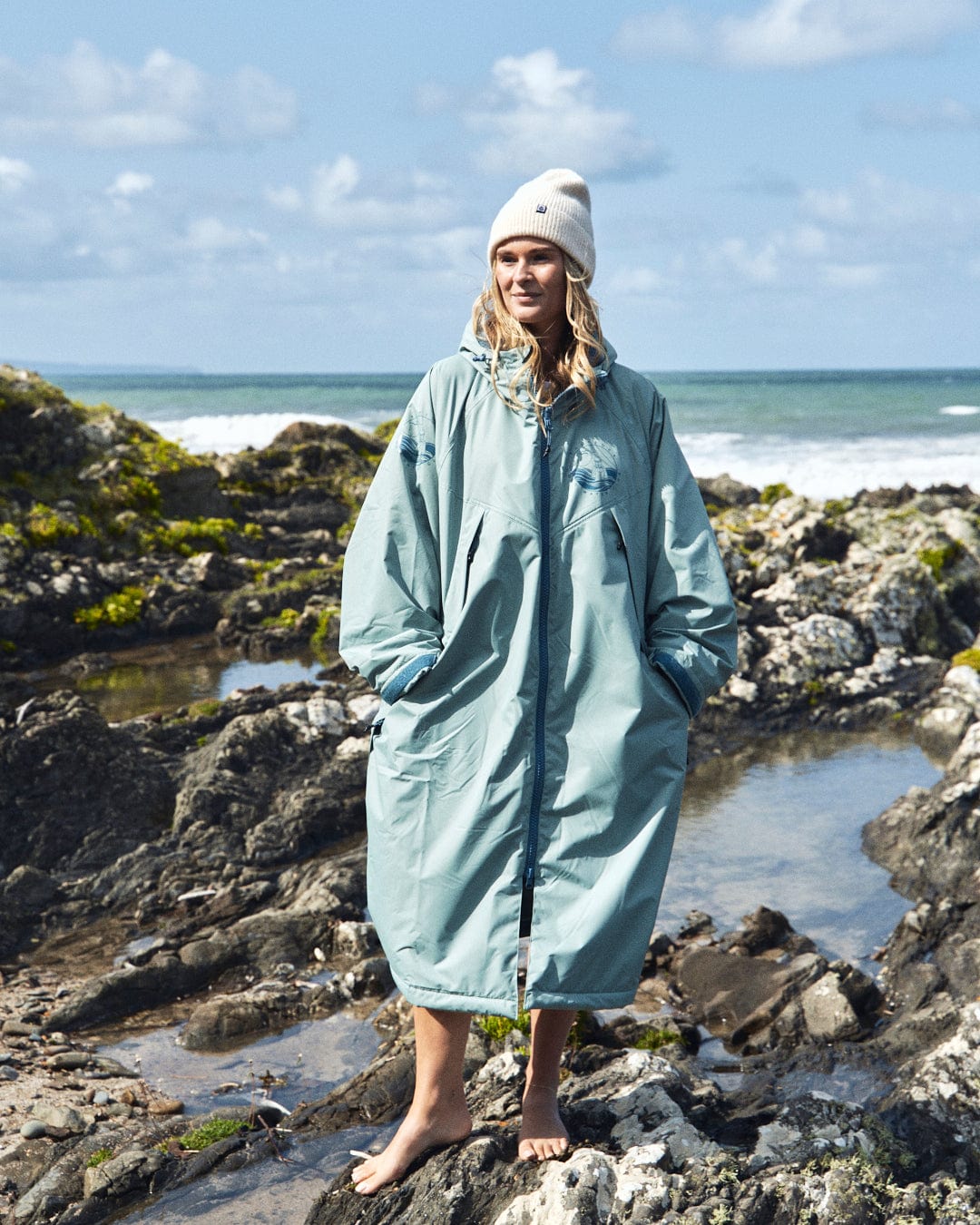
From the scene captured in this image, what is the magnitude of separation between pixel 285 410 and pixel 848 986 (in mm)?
68656

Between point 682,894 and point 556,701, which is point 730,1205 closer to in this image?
point 556,701

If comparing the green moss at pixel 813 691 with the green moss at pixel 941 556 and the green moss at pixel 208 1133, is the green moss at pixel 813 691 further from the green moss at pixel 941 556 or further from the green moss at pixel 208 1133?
the green moss at pixel 208 1133

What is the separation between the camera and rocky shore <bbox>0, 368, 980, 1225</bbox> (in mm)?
3623

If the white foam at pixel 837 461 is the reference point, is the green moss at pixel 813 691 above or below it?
below

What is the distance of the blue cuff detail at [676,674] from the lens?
3.37 meters

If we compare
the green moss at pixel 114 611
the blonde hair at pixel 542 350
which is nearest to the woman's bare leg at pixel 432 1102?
the blonde hair at pixel 542 350

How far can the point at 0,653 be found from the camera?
12.5 m

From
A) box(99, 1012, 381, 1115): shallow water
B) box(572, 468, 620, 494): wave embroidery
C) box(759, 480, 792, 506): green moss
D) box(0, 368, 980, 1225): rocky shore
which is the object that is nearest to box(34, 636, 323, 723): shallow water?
box(0, 368, 980, 1225): rocky shore

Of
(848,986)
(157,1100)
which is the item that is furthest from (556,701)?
(848,986)

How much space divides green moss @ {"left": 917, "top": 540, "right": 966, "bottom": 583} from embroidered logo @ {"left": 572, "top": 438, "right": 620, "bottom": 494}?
34.9 ft

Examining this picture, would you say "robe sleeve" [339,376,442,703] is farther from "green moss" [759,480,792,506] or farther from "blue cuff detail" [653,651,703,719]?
"green moss" [759,480,792,506]

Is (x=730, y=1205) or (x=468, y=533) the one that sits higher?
(x=468, y=533)

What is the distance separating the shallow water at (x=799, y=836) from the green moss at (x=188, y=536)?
9.16 m

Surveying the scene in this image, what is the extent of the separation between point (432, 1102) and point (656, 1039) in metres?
2.06
